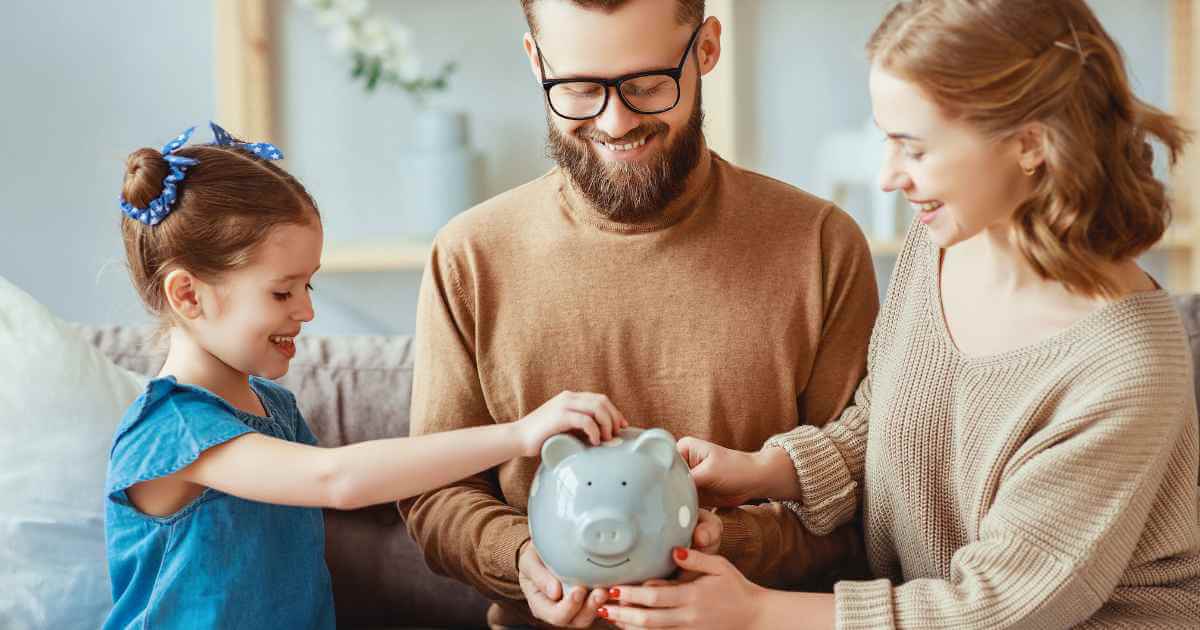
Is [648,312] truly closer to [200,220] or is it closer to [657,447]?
[657,447]

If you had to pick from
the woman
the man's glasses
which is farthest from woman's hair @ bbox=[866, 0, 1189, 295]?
the man's glasses

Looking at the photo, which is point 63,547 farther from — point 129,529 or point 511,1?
point 511,1

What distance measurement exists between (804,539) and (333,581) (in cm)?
82

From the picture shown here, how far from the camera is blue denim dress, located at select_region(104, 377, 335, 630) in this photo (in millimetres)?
1363

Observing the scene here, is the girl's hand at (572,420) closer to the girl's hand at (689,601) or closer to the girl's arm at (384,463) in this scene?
the girl's arm at (384,463)

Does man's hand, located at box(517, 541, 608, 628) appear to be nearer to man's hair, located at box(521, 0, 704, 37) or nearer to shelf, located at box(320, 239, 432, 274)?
man's hair, located at box(521, 0, 704, 37)

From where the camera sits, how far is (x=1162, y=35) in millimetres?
2893

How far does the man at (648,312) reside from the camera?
5.13ft

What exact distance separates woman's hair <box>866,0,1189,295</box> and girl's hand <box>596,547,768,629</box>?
48cm

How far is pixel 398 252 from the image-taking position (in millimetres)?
2797

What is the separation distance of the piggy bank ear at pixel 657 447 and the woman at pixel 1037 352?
0.11 metres

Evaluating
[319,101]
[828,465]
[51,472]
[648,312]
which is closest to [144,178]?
[51,472]

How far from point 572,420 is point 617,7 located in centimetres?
51

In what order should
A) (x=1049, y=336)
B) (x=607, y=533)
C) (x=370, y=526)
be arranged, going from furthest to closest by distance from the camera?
(x=370, y=526)
(x=1049, y=336)
(x=607, y=533)
